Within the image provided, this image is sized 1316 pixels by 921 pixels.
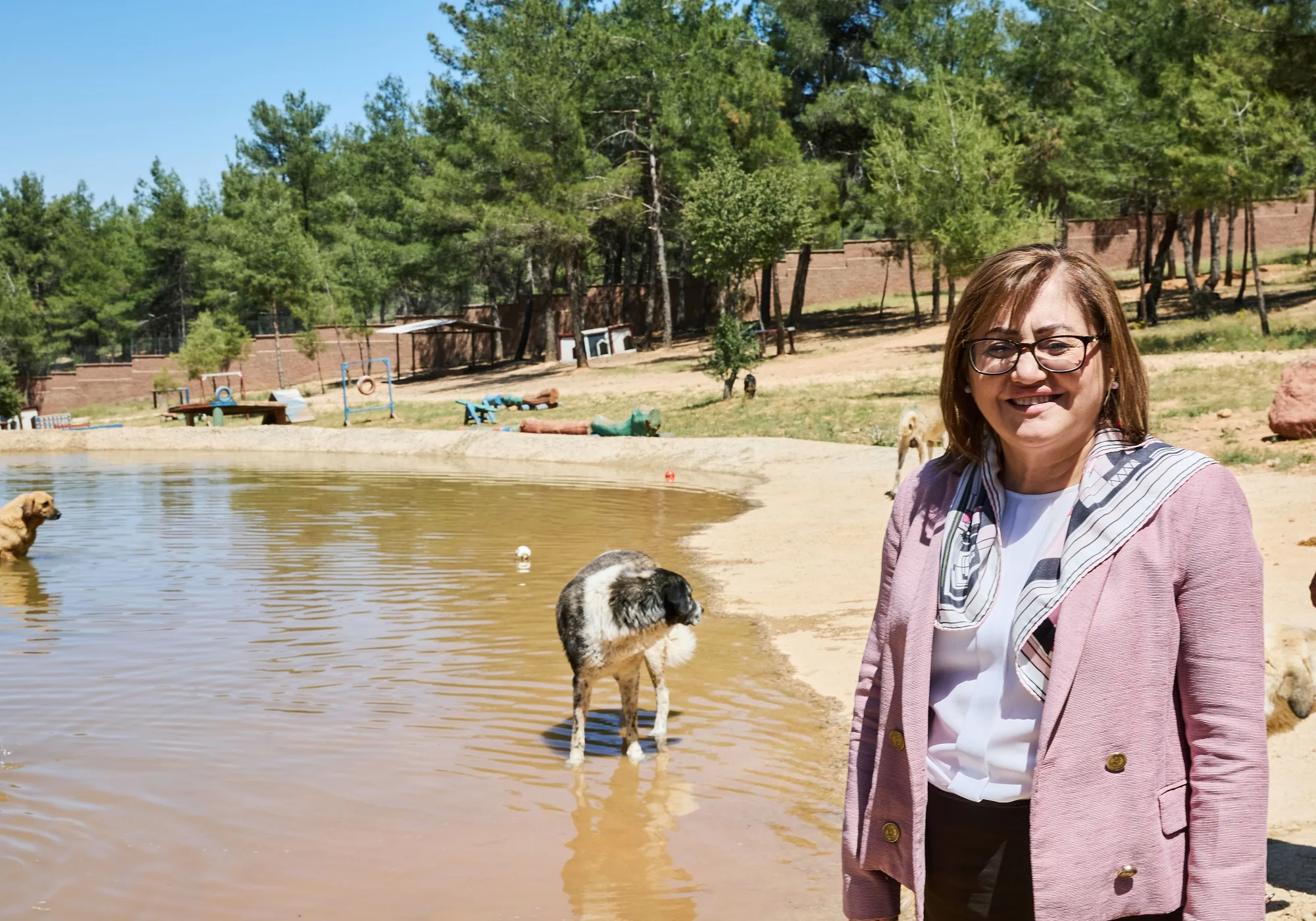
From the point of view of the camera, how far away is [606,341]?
1932 inches

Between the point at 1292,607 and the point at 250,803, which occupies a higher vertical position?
the point at 1292,607

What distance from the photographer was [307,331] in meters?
52.1

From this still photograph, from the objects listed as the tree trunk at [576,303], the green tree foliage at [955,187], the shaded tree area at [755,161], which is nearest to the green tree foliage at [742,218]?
the shaded tree area at [755,161]

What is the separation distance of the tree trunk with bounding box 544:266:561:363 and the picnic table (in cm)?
1559

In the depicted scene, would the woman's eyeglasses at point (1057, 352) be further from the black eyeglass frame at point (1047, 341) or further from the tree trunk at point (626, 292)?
the tree trunk at point (626, 292)

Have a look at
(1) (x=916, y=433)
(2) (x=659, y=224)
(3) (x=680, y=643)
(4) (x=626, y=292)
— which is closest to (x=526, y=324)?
(4) (x=626, y=292)

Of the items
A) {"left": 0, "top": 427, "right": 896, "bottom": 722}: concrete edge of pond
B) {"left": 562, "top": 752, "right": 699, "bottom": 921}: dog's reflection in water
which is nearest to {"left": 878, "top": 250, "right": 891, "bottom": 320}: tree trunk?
{"left": 0, "top": 427, "right": 896, "bottom": 722}: concrete edge of pond

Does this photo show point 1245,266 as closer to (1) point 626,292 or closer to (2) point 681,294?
(2) point 681,294

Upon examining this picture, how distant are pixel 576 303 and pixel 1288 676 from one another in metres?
40.2

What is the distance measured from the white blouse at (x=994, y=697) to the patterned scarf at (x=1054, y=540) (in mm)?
23

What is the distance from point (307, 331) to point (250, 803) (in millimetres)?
47603

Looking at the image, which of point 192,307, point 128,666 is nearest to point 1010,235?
point 128,666

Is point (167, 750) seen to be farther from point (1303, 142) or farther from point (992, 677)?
point (1303, 142)

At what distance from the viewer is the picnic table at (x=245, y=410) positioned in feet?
123
